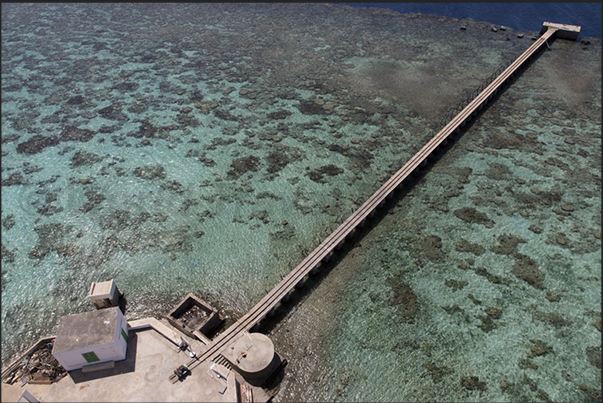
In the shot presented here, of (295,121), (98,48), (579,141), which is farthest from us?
(98,48)

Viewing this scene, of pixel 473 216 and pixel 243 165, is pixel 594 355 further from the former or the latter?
pixel 243 165

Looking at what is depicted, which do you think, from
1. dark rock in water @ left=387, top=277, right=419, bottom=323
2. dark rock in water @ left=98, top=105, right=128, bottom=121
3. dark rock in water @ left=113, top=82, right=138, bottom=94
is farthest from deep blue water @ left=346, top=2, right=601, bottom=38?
dark rock in water @ left=387, top=277, right=419, bottom=323

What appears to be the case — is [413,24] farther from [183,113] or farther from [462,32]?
[183,113]

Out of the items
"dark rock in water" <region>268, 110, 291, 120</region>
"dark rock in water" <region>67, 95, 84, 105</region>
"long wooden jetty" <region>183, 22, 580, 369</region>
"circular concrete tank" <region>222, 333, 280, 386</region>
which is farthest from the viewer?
"dark rock in water" <region>67, 95, 84, 105</region>

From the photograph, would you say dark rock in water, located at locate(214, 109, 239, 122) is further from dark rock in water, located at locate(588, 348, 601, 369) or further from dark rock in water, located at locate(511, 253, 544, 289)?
dark rock in water, located at locate(588, 348, 601, 369)

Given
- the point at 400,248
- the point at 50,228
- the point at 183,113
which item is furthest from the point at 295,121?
the point at 50,228

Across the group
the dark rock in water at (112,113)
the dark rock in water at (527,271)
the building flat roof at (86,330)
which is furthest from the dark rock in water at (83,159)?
the dark rock in water at (527,271)
